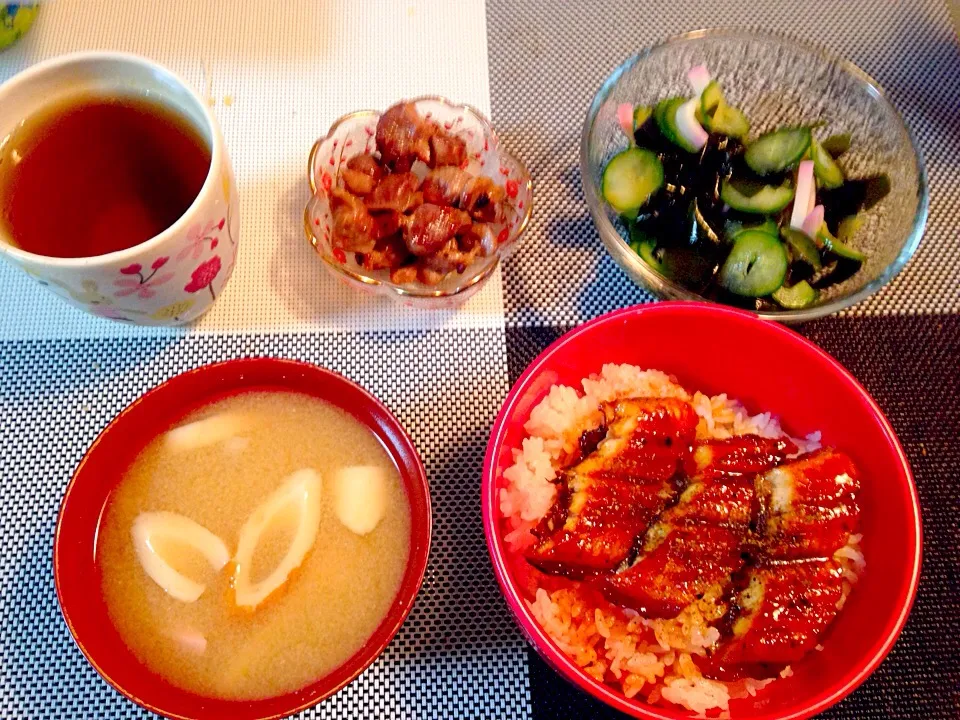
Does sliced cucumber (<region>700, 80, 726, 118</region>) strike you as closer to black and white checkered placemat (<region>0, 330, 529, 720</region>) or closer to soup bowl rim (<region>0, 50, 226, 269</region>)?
black and white checkered placemat (<region>0, 330, 529, 720</region>)

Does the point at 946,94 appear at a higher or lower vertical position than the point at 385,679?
higher

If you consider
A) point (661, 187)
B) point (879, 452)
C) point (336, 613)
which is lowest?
point (336, 613)

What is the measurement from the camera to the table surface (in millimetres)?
1161

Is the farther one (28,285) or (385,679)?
(28,285)

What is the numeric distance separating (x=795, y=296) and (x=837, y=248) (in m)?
0.13

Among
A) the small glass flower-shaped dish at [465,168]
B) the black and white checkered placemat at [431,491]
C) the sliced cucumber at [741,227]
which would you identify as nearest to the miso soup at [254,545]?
the black and white checkered placemat at [431,491]

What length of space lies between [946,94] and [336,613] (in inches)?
68.5

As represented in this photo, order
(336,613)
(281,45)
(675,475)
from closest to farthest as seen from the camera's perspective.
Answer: (336,613) → (675,475) → (281,45)

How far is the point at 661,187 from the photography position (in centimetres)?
133

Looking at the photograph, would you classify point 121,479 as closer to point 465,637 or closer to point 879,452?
point 465,637

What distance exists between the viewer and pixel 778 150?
1.30m

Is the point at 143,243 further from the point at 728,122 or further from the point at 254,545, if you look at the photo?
the point at 728,122

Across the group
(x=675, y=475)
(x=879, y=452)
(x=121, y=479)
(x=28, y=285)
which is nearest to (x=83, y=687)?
(x=121, y=479)

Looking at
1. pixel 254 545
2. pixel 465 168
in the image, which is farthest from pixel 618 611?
pixel 465 168
